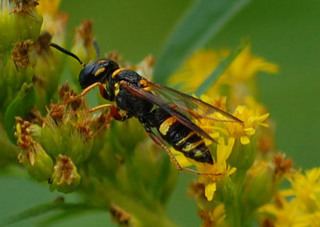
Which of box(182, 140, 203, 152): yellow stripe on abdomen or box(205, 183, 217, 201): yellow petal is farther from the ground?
box(182, 140, 203, 152): yellow stripe on abdomen

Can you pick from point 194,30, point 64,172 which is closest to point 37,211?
point 64,172

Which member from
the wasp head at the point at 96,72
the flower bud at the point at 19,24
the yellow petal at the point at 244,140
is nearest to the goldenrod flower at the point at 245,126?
the yellow petal at the point at 244,140

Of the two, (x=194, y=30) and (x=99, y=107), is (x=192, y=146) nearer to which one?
(x=99, y=107)

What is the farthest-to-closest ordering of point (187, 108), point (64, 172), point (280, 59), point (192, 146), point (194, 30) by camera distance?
point (280, 59) < point (194, 30) < point (187, 108) < point (192, 146) < point (64, 172)

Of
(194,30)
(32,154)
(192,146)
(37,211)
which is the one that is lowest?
(37,211)

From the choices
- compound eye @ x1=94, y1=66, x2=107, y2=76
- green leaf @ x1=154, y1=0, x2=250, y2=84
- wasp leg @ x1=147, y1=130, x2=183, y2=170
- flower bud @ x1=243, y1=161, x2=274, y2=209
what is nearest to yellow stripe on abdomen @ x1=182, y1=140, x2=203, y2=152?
wasp leg @ x1=147, y1=130, x2=183, y2=170

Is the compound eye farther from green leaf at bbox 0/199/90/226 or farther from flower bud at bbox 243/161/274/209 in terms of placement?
flower bud at bbox 243/161/274/209

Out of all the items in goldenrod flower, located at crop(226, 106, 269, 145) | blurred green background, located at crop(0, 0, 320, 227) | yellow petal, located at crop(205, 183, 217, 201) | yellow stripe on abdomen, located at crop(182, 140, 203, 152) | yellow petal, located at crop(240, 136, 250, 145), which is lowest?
yellow petal, located at crop(205, 183, 217, 201)

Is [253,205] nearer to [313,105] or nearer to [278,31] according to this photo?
[313,105]
